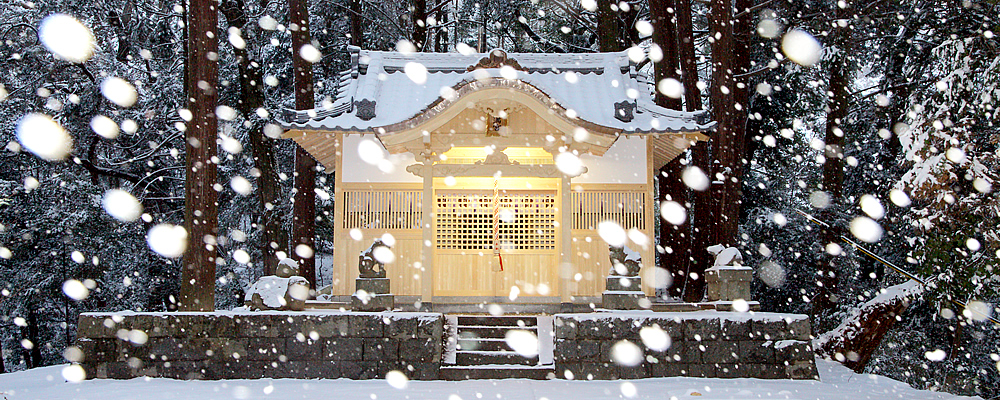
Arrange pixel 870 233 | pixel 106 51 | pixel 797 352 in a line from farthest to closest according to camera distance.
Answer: pixel 106 51
pixel 870 233
pixel 797 352

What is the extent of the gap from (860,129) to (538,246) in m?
10.3

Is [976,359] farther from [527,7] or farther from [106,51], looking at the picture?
[106,51]

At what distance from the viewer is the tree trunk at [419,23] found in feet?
55.4

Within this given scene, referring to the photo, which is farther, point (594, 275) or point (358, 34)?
point (358, 34)

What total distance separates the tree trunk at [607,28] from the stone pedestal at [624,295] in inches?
321

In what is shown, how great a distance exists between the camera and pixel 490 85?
883 cm

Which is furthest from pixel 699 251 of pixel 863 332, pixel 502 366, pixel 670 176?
pixel 502 366

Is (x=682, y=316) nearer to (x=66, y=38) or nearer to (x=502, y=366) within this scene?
(x=502, y=366)

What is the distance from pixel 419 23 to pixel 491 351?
424 inches

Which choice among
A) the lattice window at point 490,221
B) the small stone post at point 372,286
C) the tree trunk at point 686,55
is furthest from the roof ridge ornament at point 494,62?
the tree trunk at point 686,55

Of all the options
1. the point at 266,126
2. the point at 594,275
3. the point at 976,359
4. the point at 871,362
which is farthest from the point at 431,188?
the point at 976,359

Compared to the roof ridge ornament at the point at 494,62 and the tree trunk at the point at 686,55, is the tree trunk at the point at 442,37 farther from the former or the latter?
the roof ridge ornament at the point at 494,62

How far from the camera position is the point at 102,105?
16.3 metres

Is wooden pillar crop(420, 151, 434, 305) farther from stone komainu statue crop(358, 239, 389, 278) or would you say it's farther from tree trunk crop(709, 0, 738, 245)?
tree trunk crop(709, 0, 738, 245)
